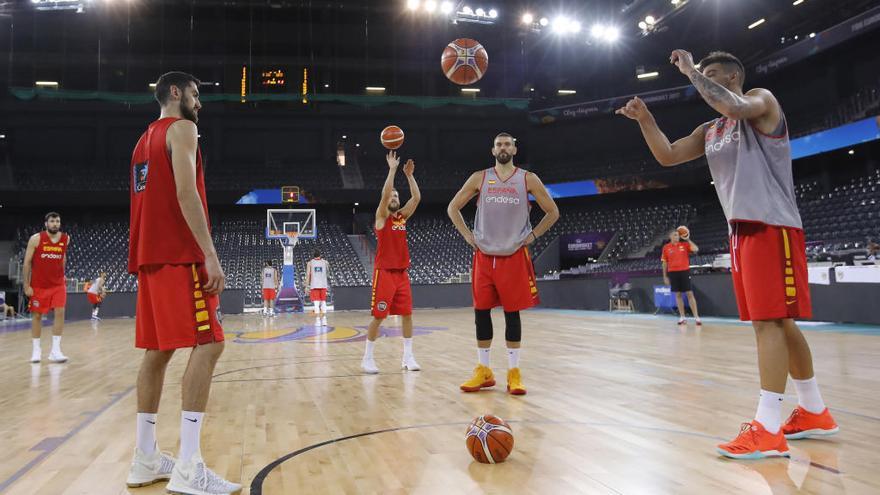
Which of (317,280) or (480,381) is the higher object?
(317,280)

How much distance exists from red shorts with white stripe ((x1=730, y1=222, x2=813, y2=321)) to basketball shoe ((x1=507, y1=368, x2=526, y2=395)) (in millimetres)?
1840

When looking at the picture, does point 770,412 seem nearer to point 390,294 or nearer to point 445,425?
point 445,425

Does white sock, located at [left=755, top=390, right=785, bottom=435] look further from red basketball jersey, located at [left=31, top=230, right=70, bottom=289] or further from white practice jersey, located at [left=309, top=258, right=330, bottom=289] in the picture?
white practice jersey, located at [left=309, top=258, right=330, bottom=289]

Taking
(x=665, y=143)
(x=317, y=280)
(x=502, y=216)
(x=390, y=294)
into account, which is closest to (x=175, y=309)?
(x=665, y=143)

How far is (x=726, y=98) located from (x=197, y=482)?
282 centimetres

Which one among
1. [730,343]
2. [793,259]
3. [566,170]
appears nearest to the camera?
[793,259]

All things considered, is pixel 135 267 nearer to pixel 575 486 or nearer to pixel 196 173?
pixel 196 173

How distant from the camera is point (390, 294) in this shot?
5.53 m

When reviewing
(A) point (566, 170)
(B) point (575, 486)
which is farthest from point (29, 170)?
(B) point (575, 486)

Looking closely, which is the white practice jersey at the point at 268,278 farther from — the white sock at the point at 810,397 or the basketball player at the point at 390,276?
the white sock at the point at 810,397

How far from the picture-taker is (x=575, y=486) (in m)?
2.24

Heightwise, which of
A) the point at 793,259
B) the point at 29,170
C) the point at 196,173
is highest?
the point at 29,170

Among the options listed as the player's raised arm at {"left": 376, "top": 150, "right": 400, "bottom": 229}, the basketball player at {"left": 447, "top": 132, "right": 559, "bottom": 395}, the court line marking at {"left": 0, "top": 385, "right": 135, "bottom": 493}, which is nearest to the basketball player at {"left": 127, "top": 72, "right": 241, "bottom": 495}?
the court line marking at {"left": 0, "top": 385, "right": 135, "bottom": 493}

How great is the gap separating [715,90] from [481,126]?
27.8 m
